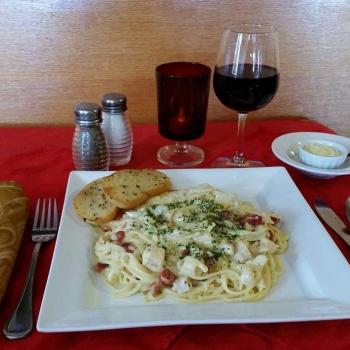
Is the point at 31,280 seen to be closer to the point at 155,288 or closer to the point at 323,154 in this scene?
the point at 155,288

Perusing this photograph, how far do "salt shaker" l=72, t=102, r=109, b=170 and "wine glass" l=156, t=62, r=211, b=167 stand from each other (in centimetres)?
17

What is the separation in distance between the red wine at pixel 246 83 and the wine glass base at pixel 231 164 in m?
0.16

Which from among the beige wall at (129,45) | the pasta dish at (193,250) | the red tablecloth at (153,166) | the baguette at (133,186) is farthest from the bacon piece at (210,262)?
the beige wall at (129,45)

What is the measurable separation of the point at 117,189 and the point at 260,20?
0.81 m

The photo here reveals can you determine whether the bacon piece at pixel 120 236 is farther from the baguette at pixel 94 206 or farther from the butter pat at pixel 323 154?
the butter pat at pixel 323 154

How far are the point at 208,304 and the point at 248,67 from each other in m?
0.60

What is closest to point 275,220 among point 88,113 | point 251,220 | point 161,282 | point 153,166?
point 251,220

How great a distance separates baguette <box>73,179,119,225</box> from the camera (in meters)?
0.87

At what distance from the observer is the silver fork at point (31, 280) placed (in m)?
0.64

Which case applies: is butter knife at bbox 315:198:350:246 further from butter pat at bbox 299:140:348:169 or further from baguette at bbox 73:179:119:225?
baguette at bbox 73:179:119:225

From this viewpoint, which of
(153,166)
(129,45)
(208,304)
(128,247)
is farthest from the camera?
(129,45)

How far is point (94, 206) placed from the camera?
88cm

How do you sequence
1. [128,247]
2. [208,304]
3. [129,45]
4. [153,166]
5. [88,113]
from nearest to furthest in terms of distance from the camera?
[208,304], [128,247], [88,113], [153,166], [129,45]

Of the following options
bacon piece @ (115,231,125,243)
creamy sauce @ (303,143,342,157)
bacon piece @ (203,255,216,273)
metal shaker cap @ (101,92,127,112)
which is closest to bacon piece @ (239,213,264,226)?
bacon piece @ (203,255,216,273)
